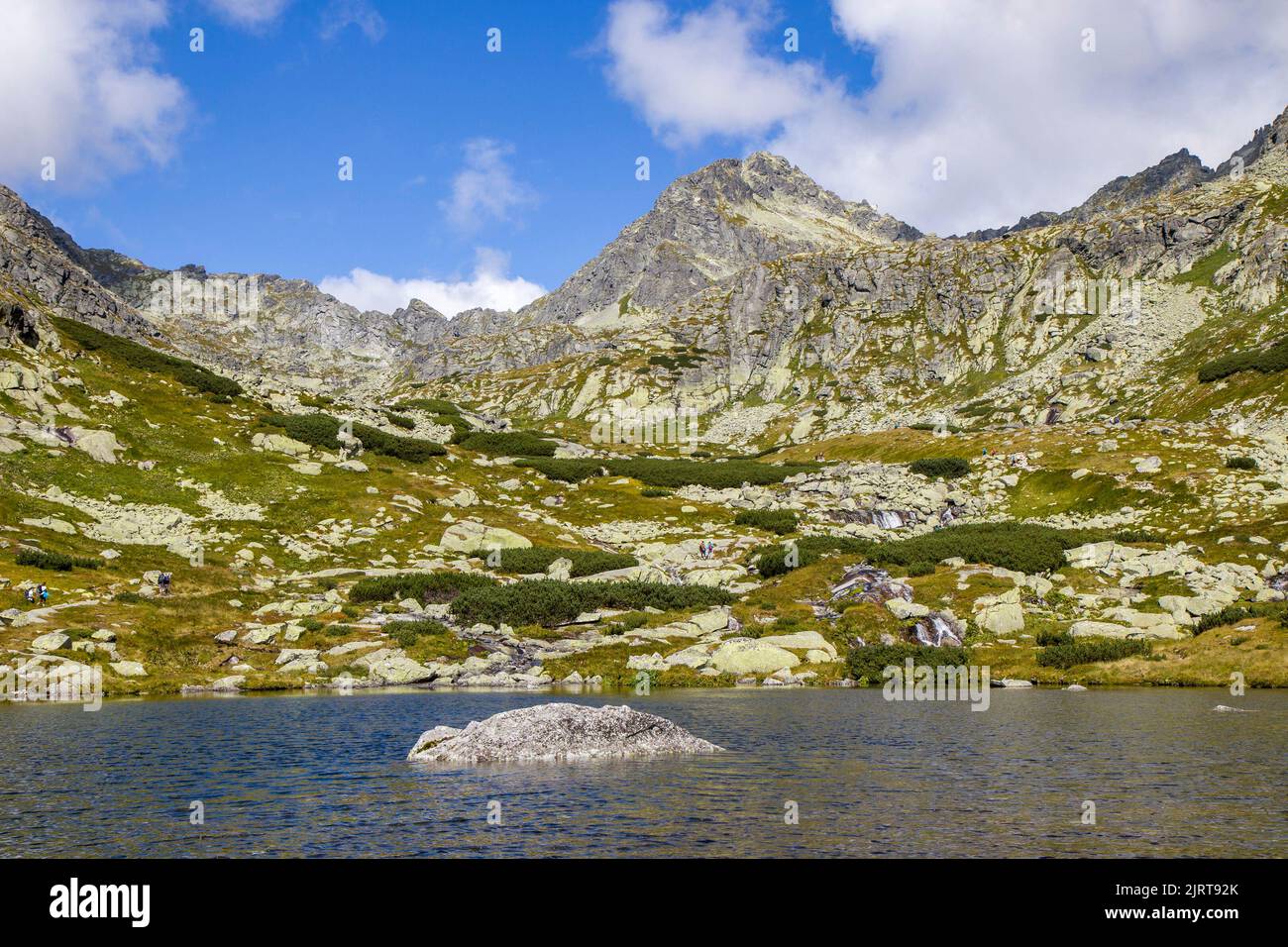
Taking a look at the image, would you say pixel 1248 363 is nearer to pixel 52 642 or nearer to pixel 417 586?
pixel 417 586

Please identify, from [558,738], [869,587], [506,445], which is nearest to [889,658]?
[869,587]

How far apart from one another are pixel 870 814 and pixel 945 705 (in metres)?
22.5

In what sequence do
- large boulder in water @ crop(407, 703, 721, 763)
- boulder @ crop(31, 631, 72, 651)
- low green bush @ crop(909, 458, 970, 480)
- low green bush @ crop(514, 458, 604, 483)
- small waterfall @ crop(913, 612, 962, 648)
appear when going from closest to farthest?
large boulder in water @ crop(407, 703, 721, 763)
boulder @ crop(31, 631, 72, 651)
small waterfall @ crop(913, 612, 962, 648)
low green bush @ crop(909, 458, 970, 480)
low green bush @ crop(514, 458, 604, 483)

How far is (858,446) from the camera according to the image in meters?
145

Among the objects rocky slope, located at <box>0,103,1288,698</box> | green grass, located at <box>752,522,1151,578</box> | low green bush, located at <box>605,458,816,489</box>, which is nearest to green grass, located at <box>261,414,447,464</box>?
rocky slope, located at <box>0,103,1288,698</box>

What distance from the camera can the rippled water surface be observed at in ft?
57.4

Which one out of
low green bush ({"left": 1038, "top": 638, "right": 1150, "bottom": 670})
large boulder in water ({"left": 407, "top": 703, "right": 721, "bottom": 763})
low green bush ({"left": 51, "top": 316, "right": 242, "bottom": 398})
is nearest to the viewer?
large boulder in water ({"left": 407, "top": 703, "right": 721, "bottom": 763})

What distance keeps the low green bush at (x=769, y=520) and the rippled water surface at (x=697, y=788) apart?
5456 cm

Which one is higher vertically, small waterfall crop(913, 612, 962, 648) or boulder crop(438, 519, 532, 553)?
boulder crop(438, 519, 532, 553)

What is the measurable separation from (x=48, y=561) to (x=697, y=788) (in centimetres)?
5582

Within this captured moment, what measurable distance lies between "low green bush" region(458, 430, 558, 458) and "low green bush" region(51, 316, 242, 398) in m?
33.8

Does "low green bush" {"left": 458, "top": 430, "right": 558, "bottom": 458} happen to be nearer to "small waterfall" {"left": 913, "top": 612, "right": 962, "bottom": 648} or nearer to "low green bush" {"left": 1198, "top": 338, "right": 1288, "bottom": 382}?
"small waterfall" {"left": 913, "top": 612, "right": 962, "bottom": 648}

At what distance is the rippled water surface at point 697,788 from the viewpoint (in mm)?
17484
